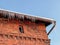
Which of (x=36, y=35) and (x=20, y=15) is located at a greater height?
(x=20, y=15)

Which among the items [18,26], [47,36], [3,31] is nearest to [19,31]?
[18,26]

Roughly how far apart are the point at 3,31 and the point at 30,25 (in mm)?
2525

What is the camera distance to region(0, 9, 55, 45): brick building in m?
15.3

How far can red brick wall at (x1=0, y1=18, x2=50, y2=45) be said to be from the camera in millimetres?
15281

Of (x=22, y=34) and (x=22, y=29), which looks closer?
(x=22, y=34)

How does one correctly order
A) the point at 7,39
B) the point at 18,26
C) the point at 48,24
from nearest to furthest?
the point at 7,39 < the point at 18,26 < the point at 48,24

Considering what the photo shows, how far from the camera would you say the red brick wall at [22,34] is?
15.3 metres

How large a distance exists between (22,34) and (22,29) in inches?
21.1

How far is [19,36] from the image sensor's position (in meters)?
15.8

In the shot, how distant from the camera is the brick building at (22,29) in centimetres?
1534

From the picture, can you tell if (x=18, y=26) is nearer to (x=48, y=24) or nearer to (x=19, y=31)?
(x=19, y=31)

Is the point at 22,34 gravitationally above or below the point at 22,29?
Answer: below

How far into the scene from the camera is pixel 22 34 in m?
16.1

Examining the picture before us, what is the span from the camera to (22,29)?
16484 millimetres
